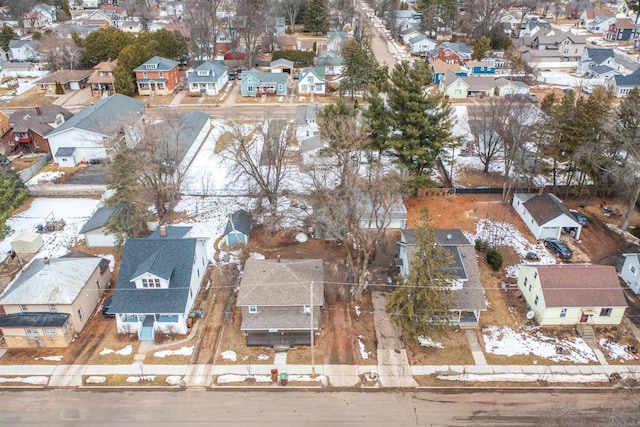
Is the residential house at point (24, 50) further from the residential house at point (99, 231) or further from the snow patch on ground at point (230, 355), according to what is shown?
the snow patch on ground at point (230, 355)

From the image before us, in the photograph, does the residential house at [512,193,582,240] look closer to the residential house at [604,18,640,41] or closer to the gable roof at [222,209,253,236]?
the gable roof at [222,209,253,236]

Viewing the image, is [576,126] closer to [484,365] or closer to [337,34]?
[484,365]

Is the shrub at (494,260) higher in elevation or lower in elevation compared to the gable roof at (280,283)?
lower

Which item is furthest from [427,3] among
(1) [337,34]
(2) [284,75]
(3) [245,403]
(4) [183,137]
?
(3) [245,403]

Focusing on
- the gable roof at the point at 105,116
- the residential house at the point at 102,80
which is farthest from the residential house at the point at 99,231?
the residential house at the point at 102,80

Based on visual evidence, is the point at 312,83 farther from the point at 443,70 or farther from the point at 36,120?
the point at 36,120

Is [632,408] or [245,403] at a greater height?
[632,408]
